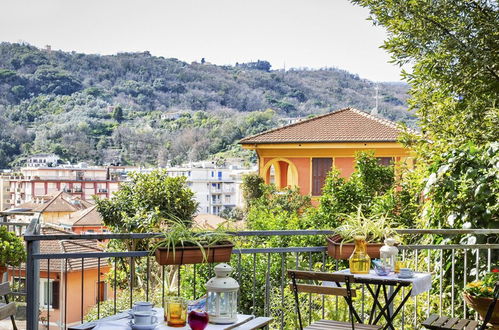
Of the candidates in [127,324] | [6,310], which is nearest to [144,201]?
[6,310]

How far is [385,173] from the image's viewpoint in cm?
1756

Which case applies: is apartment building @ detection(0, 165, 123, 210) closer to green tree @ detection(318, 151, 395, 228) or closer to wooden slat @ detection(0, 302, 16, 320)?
green tree @ detection(318, 151, 395, 228)

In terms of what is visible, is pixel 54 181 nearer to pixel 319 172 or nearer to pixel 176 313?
pixel 319 172

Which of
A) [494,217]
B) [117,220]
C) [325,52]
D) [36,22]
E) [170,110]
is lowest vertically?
[117,220]

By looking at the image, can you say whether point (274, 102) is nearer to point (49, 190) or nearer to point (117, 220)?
point (49, 190)

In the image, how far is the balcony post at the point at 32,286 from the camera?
3814mm

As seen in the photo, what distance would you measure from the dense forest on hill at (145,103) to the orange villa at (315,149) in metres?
32.4

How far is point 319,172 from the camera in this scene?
27.8 meters

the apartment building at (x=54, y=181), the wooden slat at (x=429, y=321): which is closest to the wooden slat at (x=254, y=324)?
the wooden slat at (x=429, y=321)

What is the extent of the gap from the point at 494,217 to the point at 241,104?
68.7 meters

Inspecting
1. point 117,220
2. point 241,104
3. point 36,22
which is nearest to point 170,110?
point 241,104

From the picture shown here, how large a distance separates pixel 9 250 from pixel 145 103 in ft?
223

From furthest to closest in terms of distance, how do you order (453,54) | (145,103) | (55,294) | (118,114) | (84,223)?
(145,103)
(118,114)
(84,223)
(55,294)
(453,54)

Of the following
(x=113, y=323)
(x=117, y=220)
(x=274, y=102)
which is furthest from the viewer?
(x=274, y=102)
